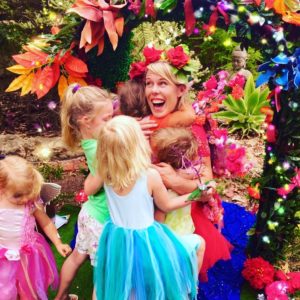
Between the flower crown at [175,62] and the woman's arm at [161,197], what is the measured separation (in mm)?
815

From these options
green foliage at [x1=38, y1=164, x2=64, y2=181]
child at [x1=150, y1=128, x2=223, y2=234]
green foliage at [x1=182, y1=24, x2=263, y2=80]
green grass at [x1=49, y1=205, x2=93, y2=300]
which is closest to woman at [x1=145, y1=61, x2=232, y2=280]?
child at [x1=150, y1=128, x2=223, y2=234]

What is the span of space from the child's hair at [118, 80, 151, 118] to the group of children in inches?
8.0

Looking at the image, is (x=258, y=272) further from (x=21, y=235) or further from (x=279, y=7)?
(x=279, y=7)

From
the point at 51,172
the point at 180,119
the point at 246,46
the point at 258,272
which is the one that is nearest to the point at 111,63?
the point at 180,119

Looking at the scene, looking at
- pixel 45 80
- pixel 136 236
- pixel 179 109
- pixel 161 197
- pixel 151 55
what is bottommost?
pixel 136 236

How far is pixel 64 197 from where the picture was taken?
4395 mm

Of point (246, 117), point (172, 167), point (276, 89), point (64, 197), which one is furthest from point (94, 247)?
point (246, 117)

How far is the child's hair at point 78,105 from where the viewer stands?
2467 millimetres

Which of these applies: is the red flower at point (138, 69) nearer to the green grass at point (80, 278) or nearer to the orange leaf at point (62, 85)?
the orange leaf at point (62, 85)

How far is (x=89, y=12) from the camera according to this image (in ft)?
8.54

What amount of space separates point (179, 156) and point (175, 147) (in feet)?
0.20

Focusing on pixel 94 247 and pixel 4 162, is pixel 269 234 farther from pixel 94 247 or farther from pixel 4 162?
pixel 4 162

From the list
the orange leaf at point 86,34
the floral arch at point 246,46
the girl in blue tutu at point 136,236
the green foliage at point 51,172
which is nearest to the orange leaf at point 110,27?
the floral arch at point 246,46

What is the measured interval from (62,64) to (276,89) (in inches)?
55.4
